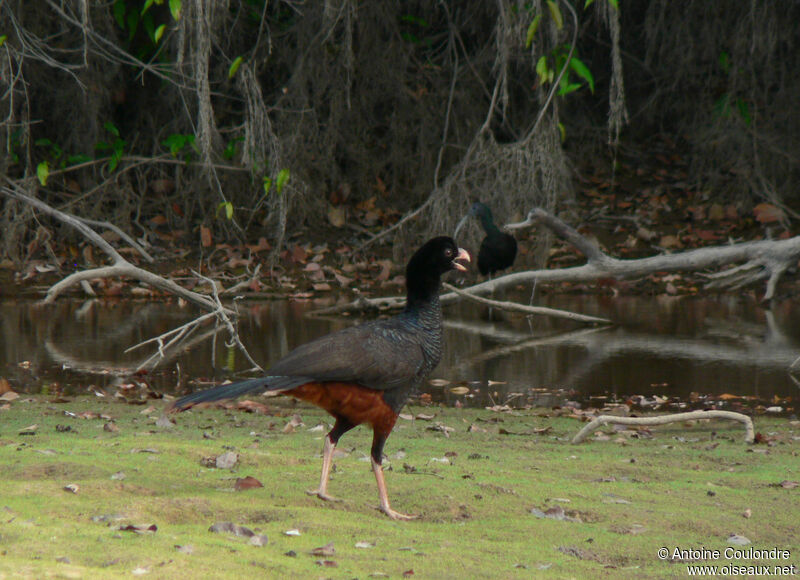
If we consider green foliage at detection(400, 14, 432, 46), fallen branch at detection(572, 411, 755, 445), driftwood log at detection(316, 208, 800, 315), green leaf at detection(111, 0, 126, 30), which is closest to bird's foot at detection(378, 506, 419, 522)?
fallen branch at detection(572, 411, 755, 445)

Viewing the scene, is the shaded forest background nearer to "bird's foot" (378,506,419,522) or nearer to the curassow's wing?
the curassow's wing

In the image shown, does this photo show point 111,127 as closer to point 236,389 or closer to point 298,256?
point 298,256

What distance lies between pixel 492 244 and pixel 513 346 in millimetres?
2457

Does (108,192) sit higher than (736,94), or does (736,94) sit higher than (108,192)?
(736,94)

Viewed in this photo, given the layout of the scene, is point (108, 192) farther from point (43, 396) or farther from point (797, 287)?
point (797, 287)

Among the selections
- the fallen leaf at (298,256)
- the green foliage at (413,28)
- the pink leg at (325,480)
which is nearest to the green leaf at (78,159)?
the fallen leaf at (298,256)

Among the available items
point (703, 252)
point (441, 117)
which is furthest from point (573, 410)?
point (441, 117)

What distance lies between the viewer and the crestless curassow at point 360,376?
426cm

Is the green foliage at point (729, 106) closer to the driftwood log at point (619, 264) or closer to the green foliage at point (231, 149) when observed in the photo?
the driftwood log at point (619, 264)

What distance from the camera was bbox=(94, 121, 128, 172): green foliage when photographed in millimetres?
13914

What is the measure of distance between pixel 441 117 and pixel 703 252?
4869 mm

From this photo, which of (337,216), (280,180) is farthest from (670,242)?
(280,180)

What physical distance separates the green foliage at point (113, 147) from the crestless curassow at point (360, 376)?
32.7ft

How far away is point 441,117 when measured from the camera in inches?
599
